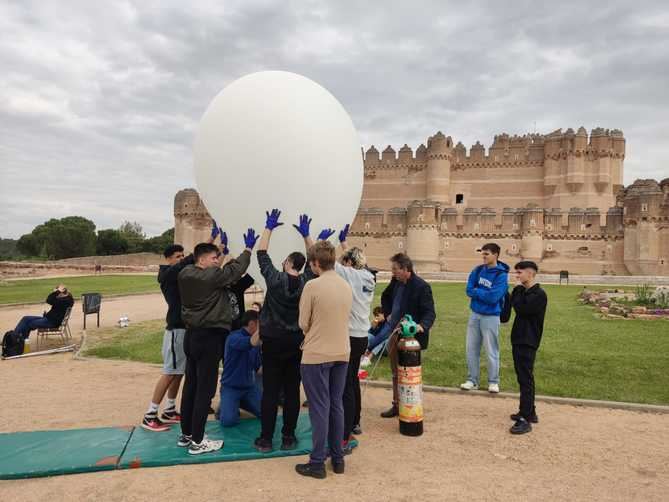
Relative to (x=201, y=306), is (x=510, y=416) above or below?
below

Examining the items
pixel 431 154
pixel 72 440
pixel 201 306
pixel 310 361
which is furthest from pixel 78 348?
pixel 431 154

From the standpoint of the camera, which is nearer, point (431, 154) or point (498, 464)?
point (498, 464)

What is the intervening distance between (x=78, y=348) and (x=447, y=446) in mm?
7838

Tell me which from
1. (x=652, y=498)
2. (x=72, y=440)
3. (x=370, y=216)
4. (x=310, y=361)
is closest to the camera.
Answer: (x=652, y=498)

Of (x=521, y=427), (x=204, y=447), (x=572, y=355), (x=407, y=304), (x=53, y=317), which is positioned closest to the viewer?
(x=204, y=447)

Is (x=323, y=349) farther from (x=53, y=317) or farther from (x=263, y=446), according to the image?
(x=53, y=317)

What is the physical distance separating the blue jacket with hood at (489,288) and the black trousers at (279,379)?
9.02 feet

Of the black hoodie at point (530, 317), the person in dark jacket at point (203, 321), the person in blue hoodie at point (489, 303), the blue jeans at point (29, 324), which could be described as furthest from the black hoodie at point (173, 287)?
the blue jeans at point (29, 324)

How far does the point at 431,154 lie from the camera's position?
49312mm

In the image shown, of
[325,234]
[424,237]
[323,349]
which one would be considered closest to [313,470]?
[323,349]

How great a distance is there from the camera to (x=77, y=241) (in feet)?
225

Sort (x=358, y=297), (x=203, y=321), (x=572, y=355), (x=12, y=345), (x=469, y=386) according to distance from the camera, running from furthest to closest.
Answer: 1. (x=12, y=345)
2. (x=572, y=355)
3. (x=469, y=386)
4. (x=358, y=297)
5. (x=203, y=321)

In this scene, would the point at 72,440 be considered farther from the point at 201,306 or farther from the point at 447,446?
the point at 447,446

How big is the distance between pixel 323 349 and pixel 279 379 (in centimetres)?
81
